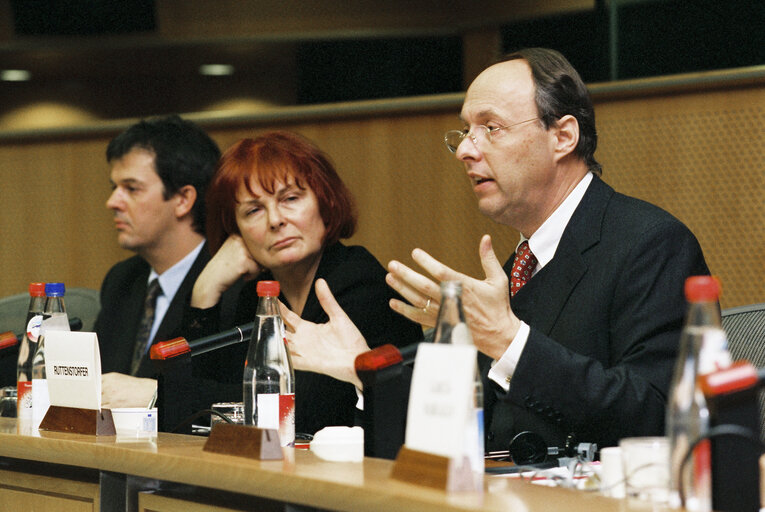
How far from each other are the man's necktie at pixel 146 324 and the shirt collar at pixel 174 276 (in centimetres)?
2

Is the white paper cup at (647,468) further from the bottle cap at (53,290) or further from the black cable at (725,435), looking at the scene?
the bottle cap at (53,290)

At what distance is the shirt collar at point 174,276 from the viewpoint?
315cm

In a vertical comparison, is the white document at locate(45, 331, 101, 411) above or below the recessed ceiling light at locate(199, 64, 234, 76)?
below

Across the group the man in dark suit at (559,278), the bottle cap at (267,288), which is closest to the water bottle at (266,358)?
the bottle cap at (267,288)

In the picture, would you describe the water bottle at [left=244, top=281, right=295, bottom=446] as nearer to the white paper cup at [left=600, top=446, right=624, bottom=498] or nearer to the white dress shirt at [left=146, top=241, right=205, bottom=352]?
the white paper cup at [left=600, top=446, right=624, bottom=498]

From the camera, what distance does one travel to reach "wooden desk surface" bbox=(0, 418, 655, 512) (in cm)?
99

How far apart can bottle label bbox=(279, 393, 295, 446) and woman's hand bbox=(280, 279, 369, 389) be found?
0.89 feet

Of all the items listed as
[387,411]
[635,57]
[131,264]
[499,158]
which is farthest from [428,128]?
[387,411]

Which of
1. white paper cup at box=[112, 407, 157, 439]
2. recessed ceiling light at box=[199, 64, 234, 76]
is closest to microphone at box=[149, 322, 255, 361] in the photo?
white paper cup at box=[112, 407, 157, 439]

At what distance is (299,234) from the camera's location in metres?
2.38

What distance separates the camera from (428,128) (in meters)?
3.54

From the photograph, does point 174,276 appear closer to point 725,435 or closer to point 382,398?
point 382,398

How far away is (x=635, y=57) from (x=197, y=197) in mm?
1523

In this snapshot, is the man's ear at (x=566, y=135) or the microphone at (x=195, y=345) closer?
the microphone at (x=195, y=345)
